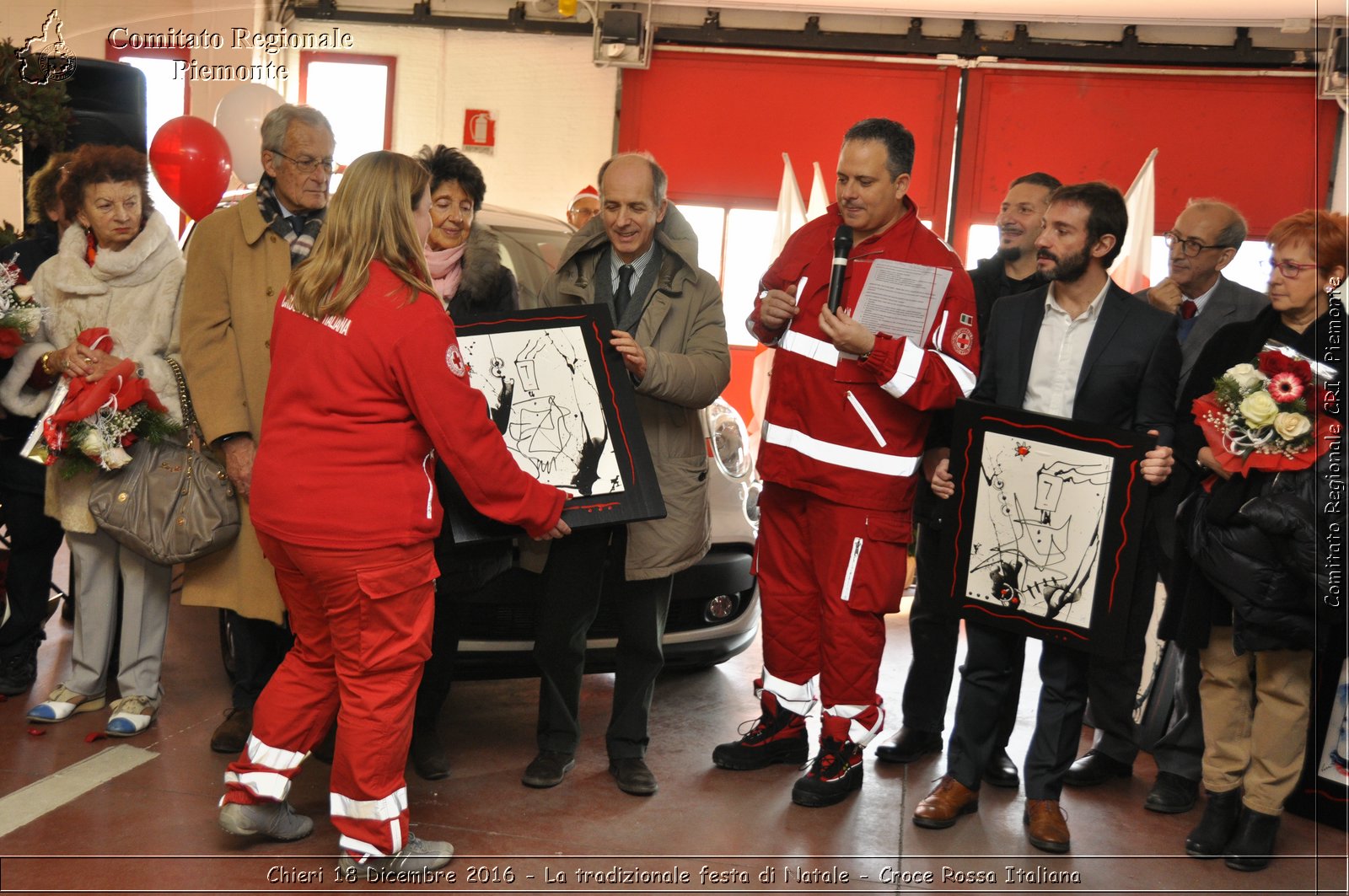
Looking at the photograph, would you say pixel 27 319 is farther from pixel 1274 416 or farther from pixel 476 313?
pixel 1274 416

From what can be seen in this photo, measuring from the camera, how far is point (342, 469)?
2762 mm

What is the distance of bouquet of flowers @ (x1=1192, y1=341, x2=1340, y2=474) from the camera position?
10.2ft

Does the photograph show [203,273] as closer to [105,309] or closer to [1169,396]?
[105,309]

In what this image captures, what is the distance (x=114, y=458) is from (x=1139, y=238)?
7.88 m

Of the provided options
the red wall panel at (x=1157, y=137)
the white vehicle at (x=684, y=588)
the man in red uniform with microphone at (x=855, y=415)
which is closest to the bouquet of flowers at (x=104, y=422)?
the white vehicle at (x=684, y=588)

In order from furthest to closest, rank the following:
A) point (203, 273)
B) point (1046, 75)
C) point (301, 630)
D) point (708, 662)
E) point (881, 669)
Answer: point (1046, 75) < point (881, 669) < point (708, 662) < point (203, 273) < point (301, 630)

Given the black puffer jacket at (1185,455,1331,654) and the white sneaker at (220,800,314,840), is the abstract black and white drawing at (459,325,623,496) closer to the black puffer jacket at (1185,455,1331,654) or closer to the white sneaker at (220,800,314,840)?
the white sneaker at (220,800,314,840)

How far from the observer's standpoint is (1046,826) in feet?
11.1

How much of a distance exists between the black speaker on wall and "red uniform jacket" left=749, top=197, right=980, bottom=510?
11.9 ft

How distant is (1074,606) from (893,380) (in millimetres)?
802

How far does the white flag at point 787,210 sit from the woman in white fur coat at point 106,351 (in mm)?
6804

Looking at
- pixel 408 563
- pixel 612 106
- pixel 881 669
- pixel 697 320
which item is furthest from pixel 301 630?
pixel 612 106

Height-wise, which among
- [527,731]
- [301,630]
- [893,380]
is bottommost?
[527,731]

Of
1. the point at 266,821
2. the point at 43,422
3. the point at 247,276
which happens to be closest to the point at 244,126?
the point at 43,422
